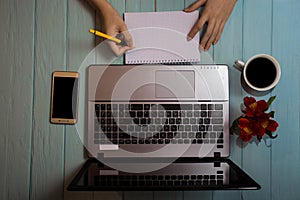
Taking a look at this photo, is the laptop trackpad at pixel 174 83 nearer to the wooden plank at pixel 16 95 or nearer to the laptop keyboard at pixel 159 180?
the laptop keyboard at pixel 159 180

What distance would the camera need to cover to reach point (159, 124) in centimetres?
89

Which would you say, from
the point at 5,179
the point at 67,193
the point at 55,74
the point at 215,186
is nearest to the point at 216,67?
the point at 215,186

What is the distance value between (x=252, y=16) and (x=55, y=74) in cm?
65

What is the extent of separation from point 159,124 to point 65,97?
0.31 m

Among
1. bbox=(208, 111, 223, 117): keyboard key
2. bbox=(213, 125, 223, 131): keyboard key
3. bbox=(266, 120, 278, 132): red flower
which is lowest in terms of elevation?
bbox=(213, 125, 223, 131): keyboard key

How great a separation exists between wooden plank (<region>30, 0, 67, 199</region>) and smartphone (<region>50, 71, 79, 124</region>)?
0.02 meters

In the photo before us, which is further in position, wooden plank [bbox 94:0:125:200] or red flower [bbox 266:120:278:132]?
wooden plank [bbox 94:0:125:200]

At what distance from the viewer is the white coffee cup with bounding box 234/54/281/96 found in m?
0.84

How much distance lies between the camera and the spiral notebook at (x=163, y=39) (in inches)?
35.6

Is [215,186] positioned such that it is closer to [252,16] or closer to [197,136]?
[197,136]

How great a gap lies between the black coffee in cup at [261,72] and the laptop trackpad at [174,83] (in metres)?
0.17

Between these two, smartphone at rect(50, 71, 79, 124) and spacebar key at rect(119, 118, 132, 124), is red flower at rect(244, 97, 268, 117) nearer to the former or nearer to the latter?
spacebar key at rect(119, 118, 132, 124)

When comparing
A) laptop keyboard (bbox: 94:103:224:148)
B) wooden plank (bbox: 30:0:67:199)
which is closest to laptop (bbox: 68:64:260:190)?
laptop keyboard (bbox: 94:103:224:148)

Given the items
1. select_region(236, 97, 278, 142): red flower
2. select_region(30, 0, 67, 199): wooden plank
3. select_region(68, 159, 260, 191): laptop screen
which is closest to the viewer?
select_region(68, 159, 260, 191): laptop screen
